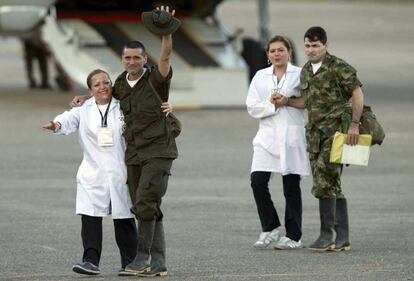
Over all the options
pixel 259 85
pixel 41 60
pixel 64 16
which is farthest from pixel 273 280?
pixel 41 60

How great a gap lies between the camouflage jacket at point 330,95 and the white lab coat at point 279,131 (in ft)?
1.12

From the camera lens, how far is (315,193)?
11477 millimetres

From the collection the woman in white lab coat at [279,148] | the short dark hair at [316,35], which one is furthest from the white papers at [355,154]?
the short dark hair at [316,35]

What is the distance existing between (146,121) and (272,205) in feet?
6.88

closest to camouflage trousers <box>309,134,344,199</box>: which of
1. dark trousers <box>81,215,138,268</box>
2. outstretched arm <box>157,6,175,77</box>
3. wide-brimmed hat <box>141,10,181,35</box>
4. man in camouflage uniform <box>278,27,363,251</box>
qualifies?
man in camouflage uniform <box>278,27,363,251</box>

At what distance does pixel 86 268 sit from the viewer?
9.95m

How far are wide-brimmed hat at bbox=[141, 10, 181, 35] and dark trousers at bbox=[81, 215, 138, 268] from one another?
1289 mm

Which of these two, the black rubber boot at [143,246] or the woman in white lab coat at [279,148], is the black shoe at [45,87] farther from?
the black rubber boot at [143,246]

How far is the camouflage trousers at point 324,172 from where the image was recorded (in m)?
A: 11.4

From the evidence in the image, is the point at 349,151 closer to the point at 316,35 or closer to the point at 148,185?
the point at 316,35

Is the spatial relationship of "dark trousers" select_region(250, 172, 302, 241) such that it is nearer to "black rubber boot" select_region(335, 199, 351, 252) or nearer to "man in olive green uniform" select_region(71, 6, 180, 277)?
"black rubber boot" select_region(335, 199, 351, 252)

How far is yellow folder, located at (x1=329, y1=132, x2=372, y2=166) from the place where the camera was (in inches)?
441

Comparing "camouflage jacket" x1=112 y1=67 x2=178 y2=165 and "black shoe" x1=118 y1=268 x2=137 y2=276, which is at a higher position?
"camouflage jacket" x1=112 y1=67 x2=178 y2=165

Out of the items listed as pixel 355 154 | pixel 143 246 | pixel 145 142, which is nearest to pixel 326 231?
pixel 355 154
